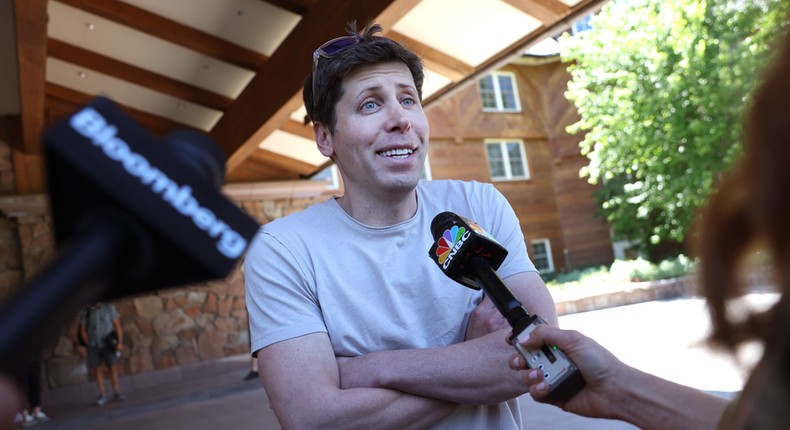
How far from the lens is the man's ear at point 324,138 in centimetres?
203

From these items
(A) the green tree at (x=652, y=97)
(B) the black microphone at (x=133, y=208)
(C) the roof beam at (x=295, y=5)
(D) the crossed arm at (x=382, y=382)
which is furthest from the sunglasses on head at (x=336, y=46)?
(A) the green tree at (x=652, y=97)

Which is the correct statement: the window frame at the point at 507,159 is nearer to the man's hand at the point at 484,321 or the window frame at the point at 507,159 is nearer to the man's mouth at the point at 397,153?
the man's mouth at the point at 397,153

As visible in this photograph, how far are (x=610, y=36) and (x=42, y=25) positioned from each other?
48.7 feet

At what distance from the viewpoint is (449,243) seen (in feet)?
4.82

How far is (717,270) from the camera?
0.67m

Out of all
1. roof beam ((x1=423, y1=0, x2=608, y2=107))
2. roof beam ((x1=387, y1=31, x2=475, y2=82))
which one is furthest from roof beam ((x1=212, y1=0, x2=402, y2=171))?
roof beam ((x1=423, y1=0, x2=608, y2=107))

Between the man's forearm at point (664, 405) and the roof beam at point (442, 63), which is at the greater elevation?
the roof beam at point (442, 63)

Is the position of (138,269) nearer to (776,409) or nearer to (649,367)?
(776,409)

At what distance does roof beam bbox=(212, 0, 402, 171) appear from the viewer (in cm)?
593

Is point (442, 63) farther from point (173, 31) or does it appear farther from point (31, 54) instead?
point (31, 54)

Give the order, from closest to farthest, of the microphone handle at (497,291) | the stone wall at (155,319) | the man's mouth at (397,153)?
the microphone handle at (497,291) < the man's mouth at (397,153) < the stone wall at (155,319)

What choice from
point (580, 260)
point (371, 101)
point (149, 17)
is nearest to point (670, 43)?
point (580, 260)

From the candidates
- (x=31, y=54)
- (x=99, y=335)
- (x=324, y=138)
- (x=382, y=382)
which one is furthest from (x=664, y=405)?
(x=99, y=335)

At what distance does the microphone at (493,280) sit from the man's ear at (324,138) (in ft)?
1.92
